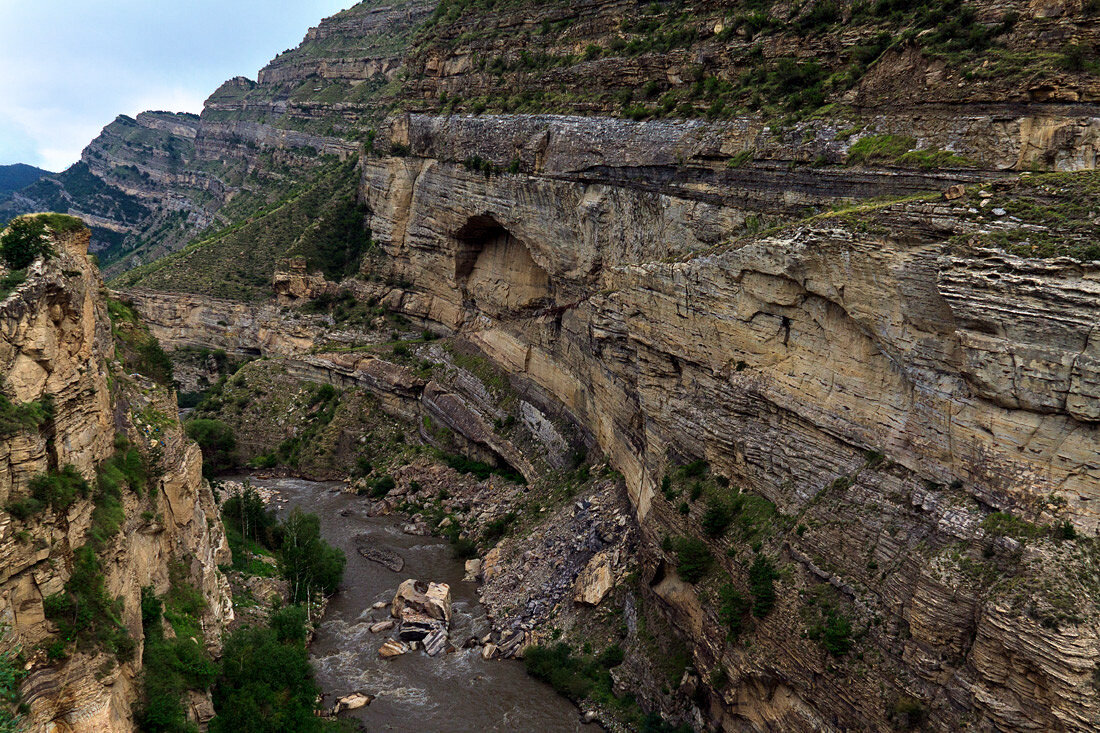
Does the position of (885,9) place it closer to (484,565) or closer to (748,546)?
(748,546)

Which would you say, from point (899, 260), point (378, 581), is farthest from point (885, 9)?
point (378, 581)

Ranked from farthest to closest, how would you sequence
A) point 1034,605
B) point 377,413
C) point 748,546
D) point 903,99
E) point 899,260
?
point 377,413 → point 903,99 → point 748,546 → point 899,260 → point 1034,605

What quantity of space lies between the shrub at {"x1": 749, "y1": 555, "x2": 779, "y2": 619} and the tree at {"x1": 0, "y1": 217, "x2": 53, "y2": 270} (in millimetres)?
19937

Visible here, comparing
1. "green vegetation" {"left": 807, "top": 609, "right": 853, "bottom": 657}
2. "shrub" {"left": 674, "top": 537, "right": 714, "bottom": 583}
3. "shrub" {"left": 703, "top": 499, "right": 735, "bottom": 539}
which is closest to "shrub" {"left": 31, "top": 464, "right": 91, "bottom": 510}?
"shrub" {"left": 674, "top": 537, "right": 714, "bottom": 583}

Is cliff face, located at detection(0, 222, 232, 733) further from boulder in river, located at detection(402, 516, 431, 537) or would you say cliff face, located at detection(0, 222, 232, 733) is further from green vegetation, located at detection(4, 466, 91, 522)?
boulder in river, located at detection(402, 516, 431, 537)

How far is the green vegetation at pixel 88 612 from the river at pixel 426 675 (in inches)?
521

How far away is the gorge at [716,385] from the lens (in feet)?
55.5

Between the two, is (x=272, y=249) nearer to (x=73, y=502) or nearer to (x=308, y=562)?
(x=308, y=562)

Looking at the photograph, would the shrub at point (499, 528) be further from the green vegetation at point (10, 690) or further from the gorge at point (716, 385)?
the green vegetation at point (10, 690)

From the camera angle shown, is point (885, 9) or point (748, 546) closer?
point (748, 546)

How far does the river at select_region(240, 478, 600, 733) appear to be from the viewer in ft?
93.0

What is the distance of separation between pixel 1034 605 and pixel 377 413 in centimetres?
4444

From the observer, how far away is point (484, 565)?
38.8 m

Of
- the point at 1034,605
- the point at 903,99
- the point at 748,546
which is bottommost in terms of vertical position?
the point at 748,546
